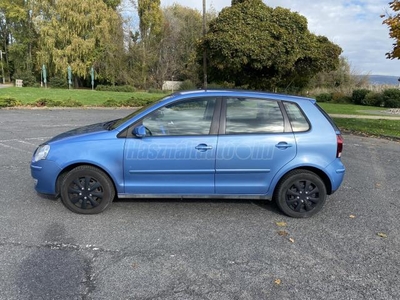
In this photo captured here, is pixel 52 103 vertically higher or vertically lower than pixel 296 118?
higher

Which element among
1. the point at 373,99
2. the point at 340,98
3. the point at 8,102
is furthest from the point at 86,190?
the point at 340,98

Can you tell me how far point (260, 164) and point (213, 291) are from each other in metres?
1.75

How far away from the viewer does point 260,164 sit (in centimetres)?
385

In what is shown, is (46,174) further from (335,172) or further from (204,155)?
(335,172)

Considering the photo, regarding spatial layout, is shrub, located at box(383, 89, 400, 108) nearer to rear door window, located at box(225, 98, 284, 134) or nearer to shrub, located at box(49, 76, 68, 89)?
rear door window, located at box(225, 98, 284, 134)

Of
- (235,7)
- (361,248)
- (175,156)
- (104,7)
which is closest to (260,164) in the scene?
(175,156)

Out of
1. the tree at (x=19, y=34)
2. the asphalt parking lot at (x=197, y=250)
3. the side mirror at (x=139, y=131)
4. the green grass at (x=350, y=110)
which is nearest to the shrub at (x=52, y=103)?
the asphalt parking lot at (x=197, y=250)

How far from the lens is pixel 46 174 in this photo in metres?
3.84

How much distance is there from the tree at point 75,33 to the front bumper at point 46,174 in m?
33.6

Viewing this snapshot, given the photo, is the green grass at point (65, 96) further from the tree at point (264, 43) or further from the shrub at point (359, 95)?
the shrub at point (359, 95)

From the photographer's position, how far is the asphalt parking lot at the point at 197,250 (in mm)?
2600

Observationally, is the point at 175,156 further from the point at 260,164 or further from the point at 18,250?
Result: the point at 18,250

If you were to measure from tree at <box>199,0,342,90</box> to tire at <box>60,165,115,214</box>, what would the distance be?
11.2 metres

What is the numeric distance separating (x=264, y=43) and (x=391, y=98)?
1830 cm
